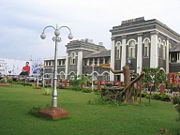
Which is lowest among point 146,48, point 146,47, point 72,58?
point 72,58

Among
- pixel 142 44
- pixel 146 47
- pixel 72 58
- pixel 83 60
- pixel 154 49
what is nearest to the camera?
pixel 154 49

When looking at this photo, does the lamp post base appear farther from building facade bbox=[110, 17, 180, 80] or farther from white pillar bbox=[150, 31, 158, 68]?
white pillar bbox=[150, 31, 158, 68]

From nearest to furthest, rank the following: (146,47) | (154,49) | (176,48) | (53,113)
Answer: (53,113), (154,49), (146,47), (176,48)

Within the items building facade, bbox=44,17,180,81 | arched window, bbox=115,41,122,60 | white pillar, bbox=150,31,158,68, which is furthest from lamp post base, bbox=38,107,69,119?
arched window, bbox=115,41,122,60

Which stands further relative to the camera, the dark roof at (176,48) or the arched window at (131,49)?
the arched window at (131,49)

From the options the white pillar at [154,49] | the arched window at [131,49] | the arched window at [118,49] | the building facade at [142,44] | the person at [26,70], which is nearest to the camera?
the white pillar at [154,49]

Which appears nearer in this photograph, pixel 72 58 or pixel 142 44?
pixel 142 44

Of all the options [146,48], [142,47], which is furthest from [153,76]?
[142,47]

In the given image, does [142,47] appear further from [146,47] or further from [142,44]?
[146,47]

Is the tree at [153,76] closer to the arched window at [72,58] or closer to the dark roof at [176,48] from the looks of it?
the dark roof at [176,48]

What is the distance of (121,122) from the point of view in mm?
10047

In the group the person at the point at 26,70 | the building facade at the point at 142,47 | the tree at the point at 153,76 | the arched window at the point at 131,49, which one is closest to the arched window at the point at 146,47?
the building facade at the point at 142,47

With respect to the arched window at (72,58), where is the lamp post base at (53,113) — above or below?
below

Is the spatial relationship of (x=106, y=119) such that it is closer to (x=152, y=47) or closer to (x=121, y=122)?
(x=121, y=122)
